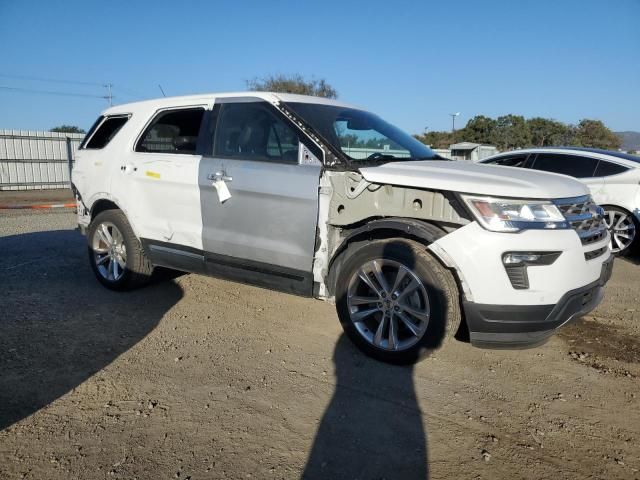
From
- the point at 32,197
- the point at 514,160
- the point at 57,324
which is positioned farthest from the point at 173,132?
the point at 32,197

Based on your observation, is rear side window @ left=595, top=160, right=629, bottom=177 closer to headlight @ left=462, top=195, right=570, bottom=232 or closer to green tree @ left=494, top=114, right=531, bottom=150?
headlight @ left=462, top=195, right=570, bottom=232

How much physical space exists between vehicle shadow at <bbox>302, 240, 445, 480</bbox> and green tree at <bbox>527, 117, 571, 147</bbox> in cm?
4262

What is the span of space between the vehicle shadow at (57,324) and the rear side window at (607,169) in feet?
20.5

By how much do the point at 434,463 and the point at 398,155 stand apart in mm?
2517

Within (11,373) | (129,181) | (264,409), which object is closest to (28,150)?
(129,181)

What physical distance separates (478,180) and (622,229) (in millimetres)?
5159

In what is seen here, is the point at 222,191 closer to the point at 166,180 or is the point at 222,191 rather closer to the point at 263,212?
the point at 263,212

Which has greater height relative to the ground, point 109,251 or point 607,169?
point 607,169

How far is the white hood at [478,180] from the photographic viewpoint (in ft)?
9.43

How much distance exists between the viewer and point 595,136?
39781 mm

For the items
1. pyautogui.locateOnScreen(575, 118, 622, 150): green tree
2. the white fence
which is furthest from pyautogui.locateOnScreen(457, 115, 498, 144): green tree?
the white fence

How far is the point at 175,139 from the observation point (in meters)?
4.35

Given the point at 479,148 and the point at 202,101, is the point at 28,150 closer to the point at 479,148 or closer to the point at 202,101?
the point at 202,101

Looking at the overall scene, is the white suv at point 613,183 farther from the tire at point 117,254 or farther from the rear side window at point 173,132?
the tire at point 117,254
